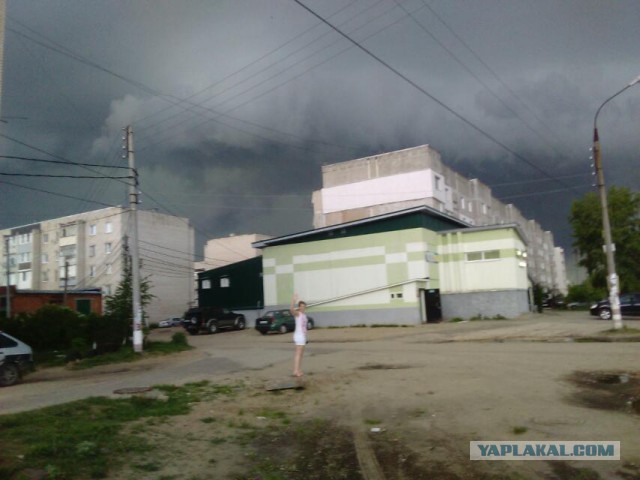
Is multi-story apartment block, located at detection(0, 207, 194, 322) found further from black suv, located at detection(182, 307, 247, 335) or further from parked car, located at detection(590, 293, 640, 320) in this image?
parked car, located at detection(590, 293, 640, 320)

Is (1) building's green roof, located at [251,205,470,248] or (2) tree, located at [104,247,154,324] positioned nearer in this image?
(2) tree, located at [104,247,154,324]

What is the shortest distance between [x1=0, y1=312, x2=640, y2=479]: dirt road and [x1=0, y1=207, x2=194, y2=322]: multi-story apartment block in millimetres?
56489

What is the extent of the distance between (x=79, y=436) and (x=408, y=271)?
3241 cm

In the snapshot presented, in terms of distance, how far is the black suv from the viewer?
40.3 metres

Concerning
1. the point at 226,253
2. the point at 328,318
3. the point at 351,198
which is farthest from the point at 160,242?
the point at 328,318

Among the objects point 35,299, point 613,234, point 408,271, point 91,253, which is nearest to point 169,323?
→ point 91,253

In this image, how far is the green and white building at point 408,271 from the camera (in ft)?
124

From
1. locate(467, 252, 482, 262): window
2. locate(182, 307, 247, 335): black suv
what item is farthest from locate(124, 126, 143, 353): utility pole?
Answer: locate(467, 252, 482, 262): window

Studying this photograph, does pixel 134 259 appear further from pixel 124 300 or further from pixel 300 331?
pixel 300 331

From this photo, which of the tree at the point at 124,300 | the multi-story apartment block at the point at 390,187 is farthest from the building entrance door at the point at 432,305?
the tree at the point at 124,300

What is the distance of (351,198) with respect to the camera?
61.7 m

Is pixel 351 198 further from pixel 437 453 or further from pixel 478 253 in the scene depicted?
pixel 437 453

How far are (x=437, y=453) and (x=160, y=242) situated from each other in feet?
245

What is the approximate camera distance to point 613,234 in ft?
181
